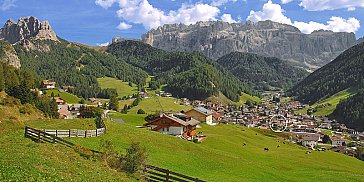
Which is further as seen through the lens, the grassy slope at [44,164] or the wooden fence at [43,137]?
the wooden fence at [43,137]

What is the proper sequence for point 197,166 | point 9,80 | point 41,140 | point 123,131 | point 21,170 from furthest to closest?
point 9,80 → point 123,131 → point 197,166 → point 41,140 → point 21,170

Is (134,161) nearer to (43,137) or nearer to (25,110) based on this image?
(43,137)

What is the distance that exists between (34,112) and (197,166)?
4302cm

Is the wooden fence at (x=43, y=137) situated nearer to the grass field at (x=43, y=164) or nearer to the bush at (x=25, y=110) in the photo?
the grass field at (x=43, y=164)

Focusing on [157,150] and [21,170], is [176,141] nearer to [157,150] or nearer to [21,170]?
[157,150]

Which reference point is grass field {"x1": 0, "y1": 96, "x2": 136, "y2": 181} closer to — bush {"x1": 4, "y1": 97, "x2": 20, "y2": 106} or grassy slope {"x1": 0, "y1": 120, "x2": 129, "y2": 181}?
grassy slope {"x1": 0, "y1": 120, "x2": 129, "y2": 181}

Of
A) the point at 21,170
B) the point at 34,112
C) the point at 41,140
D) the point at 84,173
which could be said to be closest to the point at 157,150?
the point at 41,140

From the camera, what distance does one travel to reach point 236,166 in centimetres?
4978

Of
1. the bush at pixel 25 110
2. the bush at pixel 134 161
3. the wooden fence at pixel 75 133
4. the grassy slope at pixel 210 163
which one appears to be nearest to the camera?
the bush at pixel 134 161

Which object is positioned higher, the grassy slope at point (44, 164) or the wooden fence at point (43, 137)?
the wooden fence at point (43, 137)

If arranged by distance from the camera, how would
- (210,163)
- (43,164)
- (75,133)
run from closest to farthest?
(43,164)
(75,133)
(210,163)

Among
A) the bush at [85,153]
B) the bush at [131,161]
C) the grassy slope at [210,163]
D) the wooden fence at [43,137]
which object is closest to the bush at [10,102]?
the grassy slope at [210,163]

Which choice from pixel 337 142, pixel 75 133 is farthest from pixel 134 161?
pixel 337 142

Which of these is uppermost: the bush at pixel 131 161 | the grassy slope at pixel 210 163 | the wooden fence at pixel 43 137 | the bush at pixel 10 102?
the bush at pixel 10 102
